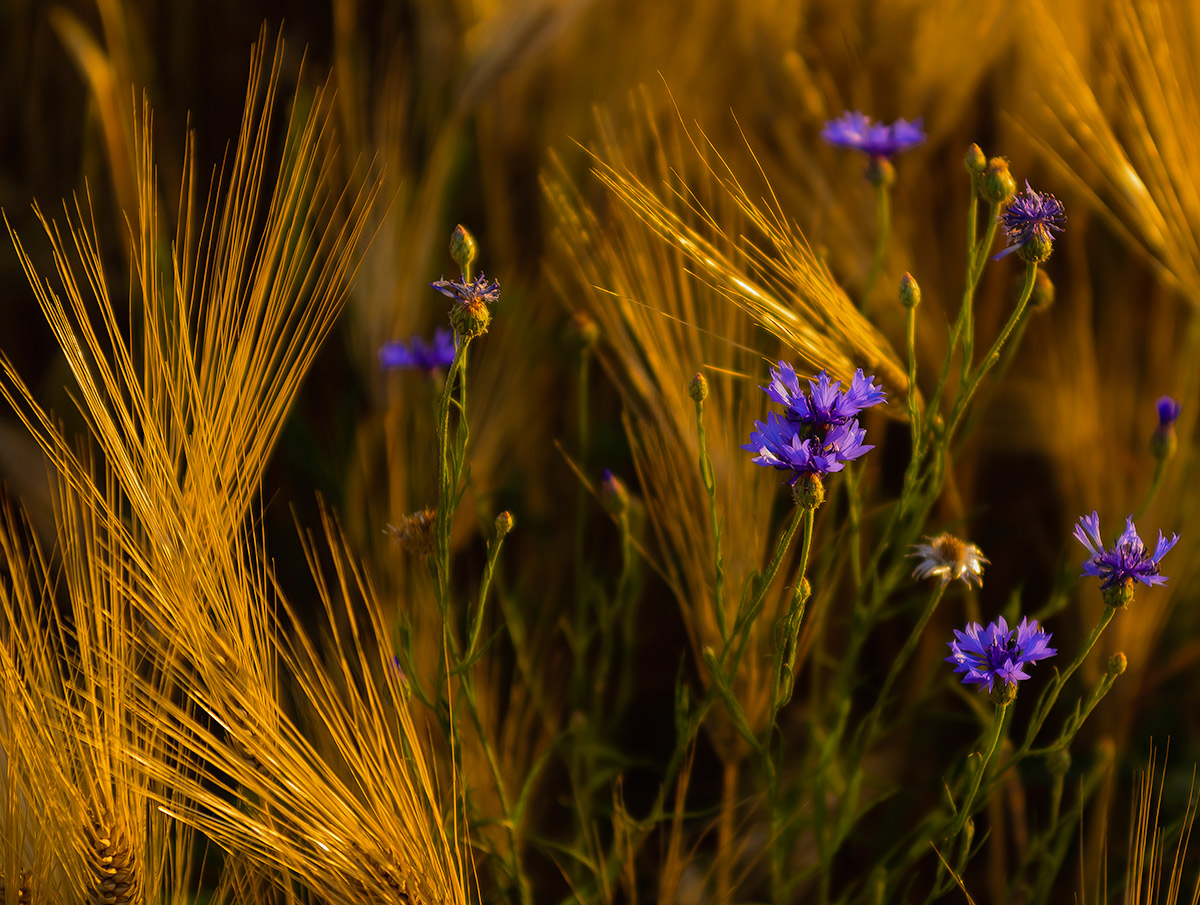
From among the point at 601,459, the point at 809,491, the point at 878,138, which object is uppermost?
the point at 878,138

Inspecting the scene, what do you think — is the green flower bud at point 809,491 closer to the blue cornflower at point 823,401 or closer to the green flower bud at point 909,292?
the blue cornflower at point 823,401

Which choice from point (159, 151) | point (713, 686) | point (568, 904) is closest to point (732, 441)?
point (713, 686)

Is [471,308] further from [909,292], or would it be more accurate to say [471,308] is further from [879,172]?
[879,172]

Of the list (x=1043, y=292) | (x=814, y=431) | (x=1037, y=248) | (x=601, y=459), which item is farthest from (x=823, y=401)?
(x=601, y=459)

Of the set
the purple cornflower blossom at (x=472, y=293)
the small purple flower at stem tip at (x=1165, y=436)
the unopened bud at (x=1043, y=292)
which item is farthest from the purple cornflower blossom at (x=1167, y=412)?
the purple cornflower blossom at (x=472, y=293)

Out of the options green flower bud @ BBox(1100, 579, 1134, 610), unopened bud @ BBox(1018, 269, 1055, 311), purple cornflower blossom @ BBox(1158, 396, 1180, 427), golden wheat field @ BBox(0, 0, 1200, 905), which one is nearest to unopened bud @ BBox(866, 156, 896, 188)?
golden wheat field @ BBox(0, 0, 1200, 905)

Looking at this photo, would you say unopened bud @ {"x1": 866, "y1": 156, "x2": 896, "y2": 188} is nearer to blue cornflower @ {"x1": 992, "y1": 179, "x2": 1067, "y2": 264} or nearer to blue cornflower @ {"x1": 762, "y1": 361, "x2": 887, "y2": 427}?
blue cornflower @ {"x1": 992, "y1": 179, "x2": 1067, "y2": 264}
